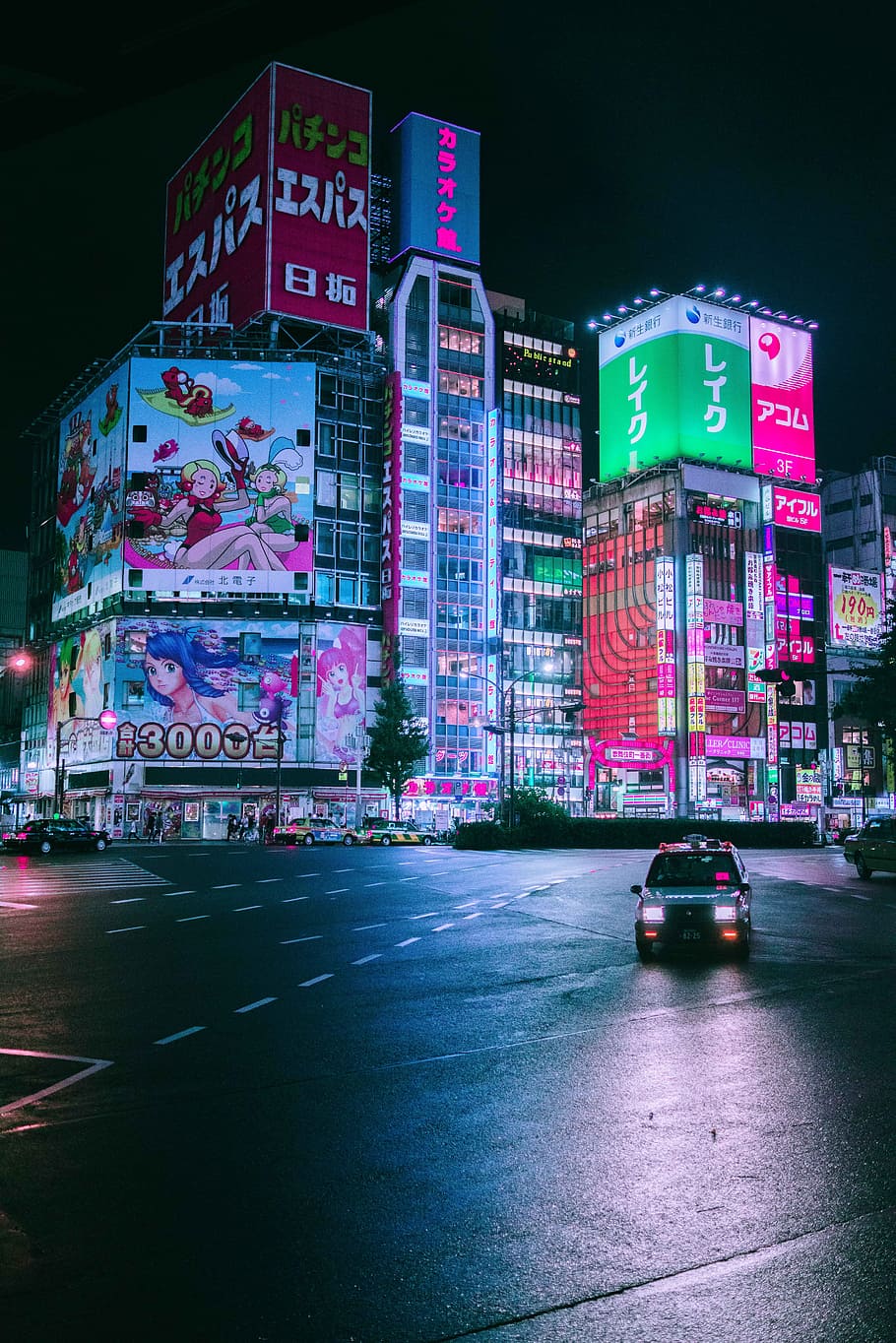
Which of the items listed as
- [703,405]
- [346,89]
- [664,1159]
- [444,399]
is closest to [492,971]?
[664,1159]

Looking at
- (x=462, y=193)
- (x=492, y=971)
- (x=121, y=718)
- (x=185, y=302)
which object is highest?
(x=462, y=193)

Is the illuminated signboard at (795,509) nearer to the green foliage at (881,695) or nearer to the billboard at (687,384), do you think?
the billboard at (687,384)

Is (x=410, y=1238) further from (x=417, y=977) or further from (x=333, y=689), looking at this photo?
(x=333, y=689)

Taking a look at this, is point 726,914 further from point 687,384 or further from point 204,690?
point 687,384

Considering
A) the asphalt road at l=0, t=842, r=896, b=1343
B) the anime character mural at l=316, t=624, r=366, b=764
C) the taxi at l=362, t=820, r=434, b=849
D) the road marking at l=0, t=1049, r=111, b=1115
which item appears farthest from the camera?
the anime character mural at l=316, t=624, r=366, b=764

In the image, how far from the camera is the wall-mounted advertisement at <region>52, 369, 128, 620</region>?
93750 mm

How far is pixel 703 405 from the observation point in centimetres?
11725

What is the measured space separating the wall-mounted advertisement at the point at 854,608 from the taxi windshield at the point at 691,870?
112m

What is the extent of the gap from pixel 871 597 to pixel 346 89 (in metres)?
76.4

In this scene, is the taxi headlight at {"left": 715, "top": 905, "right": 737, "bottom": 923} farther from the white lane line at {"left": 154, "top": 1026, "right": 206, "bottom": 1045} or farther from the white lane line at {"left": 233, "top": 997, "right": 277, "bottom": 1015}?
the white lane line at {"left": 154, "top": 1026, "right": 206, "bottom": 1045}

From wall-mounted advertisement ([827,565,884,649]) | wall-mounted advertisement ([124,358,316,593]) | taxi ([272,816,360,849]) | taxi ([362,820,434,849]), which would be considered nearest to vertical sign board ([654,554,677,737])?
wall-mounted advertisement ([827,565,884,649])

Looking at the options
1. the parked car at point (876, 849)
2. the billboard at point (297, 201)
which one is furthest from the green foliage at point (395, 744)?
the parked car at point (876, 849)

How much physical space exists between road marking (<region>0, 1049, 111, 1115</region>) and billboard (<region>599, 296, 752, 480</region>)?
11302 cm

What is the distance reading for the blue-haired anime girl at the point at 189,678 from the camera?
8862 cm
